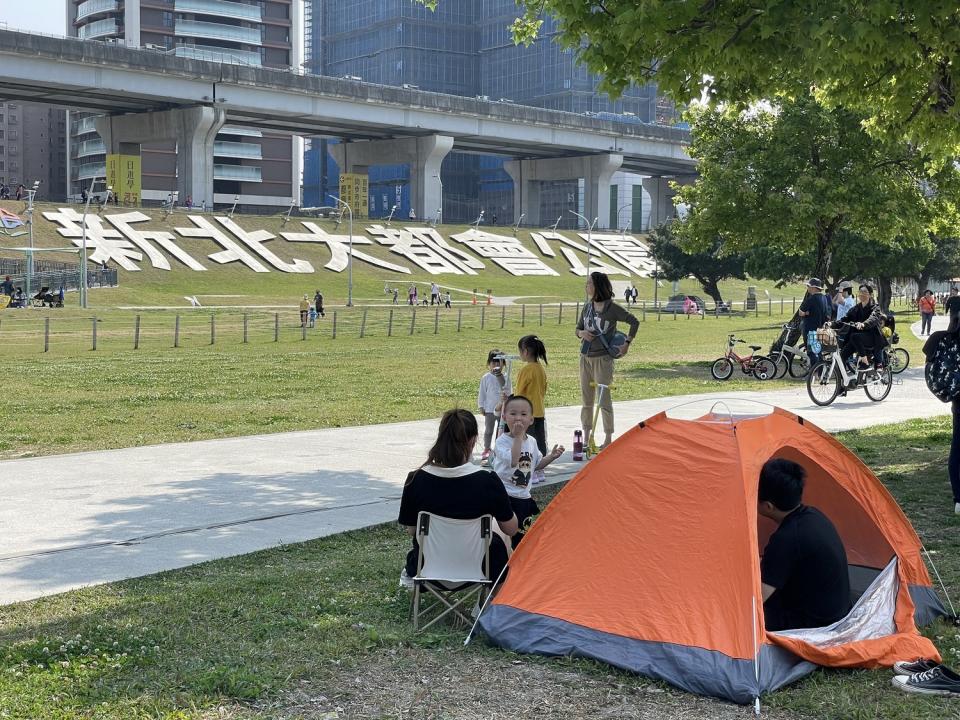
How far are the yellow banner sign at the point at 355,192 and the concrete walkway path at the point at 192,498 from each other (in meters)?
83.0

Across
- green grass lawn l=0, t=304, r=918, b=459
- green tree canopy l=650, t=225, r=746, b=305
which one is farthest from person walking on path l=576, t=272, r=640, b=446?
green tree canopy l=650, t=225, r=746, b=305

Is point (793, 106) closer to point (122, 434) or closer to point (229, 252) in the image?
point (122, 434)

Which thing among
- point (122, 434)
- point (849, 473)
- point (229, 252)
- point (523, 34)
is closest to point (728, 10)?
point (849, 473)

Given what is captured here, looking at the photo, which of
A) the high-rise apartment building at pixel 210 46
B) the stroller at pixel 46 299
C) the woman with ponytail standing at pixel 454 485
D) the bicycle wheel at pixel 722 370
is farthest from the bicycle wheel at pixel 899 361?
the high-rise apartment building at pixel 210 46

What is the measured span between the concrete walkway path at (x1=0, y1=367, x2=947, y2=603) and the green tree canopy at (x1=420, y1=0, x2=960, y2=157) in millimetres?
2977

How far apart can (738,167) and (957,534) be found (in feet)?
58.1

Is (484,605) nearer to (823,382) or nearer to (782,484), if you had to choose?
(782,484)

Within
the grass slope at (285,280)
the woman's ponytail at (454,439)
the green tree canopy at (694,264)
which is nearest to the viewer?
the woman's ponytail at (454,439)

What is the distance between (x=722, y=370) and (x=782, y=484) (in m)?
18.0

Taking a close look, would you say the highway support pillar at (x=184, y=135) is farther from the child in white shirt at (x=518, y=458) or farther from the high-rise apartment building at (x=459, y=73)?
the child in white shirt at (x=518, y=458)

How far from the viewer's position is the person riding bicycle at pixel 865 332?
64.6ft

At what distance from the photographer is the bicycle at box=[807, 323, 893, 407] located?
19.1m

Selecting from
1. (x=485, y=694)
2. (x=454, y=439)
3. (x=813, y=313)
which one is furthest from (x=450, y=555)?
(x=813, y=313)

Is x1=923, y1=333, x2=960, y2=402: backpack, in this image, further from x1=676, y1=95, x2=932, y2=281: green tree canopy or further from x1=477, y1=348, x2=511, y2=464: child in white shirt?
x1=676, y1=95, x2=932, y2=281: green tree canopy
